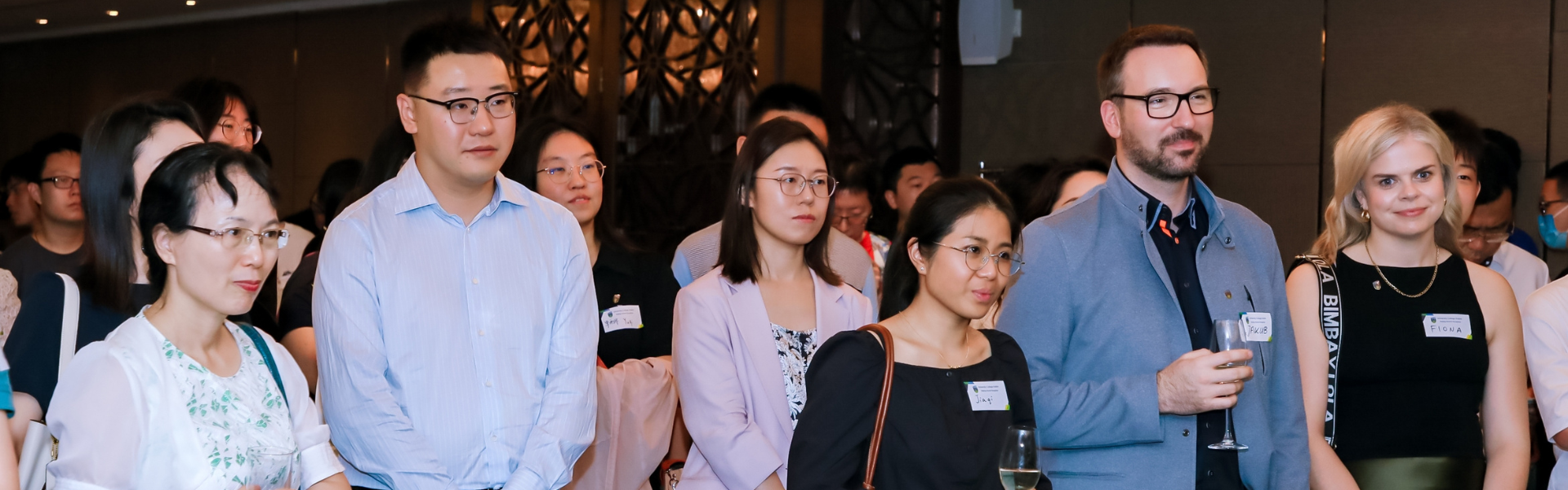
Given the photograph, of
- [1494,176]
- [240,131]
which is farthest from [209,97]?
[1494,176]

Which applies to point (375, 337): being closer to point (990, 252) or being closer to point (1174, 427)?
point (990, 252)

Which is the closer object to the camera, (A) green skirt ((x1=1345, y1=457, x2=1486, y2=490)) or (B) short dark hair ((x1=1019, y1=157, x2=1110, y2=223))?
(A) green skirt ((x1=1345, y1=457, x2=1486, y2=490))

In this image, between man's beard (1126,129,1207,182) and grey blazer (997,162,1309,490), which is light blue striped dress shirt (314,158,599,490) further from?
man's beard (1126,129,1207,182)

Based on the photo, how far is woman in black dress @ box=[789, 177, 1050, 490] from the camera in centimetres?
212

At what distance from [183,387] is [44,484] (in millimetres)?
516

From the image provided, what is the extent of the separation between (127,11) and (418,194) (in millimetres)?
9034

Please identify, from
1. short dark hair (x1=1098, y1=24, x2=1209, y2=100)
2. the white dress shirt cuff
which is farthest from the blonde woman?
the white dress shirt cuff

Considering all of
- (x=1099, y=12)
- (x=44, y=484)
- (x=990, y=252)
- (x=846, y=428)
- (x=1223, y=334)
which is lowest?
(x=44, y=484)

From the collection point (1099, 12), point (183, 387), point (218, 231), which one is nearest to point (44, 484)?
point (183, 387)

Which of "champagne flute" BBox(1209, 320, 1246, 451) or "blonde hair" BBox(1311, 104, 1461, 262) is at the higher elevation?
"blonde hair" BBox(1311, 104, 1461, 262)

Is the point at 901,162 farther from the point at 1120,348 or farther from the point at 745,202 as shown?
the point at 1120,348

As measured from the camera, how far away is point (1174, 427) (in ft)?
7.60

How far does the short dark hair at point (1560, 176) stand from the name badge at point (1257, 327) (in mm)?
3670

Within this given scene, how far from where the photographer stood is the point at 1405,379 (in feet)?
9.33
